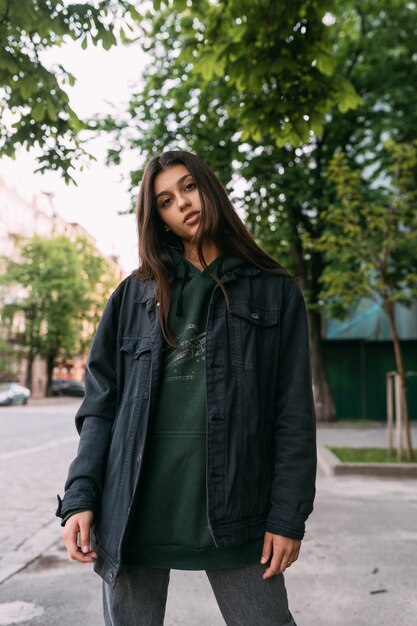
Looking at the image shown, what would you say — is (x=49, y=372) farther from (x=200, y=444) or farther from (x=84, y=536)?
(x=200, y=444)

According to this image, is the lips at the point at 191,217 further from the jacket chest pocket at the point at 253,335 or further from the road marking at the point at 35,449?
the road marking at the point at 35,449

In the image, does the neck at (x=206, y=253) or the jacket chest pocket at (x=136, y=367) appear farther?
the neck at (x=206, y=253)

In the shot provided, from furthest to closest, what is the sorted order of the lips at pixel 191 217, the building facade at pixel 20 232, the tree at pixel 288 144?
1. the building facade at pixel 20 232
2. the tree at pixel 288 144
3. the lips at pixel 191 217

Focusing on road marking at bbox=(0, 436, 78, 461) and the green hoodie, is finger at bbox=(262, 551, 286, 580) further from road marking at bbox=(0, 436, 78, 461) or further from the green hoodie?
road marking at bbox=(0, 436, 78, 461)

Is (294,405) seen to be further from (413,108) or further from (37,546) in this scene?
(413,108)

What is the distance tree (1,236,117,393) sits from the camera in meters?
43.9

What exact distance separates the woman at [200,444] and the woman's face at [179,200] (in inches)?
2.8

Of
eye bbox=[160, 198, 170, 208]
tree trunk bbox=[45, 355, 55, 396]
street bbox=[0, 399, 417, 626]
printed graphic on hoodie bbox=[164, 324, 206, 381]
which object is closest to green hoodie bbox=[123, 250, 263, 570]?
printed graphic on hoodie bbox=[164, 324, 206, 381]

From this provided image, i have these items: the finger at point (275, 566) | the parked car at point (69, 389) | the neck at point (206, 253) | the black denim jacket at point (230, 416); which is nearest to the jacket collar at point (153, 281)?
the black denim jacket at point (230, 416)

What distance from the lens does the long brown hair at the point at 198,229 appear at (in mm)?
2121

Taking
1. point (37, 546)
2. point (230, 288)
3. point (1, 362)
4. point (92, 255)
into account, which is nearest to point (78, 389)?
point (1, 362)

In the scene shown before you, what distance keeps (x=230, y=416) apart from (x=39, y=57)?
4.06m

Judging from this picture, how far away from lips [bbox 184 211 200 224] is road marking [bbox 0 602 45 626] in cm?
262

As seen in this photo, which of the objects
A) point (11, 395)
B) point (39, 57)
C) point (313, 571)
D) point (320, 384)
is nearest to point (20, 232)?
point (11, 395)
